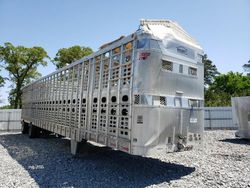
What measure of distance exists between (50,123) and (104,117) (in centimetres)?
421

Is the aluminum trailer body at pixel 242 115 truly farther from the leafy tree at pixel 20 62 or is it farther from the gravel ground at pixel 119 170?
the leafy tree at pixel 20 62

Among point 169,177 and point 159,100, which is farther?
point 169,177

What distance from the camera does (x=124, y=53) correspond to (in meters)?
5.13

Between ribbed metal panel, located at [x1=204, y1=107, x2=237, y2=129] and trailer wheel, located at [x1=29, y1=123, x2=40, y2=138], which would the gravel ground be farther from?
ribbed metal panel, located at [x1=204, y1=107, x2=237, y2=129]

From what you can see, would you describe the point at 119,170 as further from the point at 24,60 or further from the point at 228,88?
the point at 228,88

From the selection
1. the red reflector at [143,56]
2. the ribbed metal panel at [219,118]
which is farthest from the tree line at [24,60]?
the red reflector at [143,56]

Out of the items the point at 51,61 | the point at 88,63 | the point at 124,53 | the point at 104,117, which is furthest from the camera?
the point at 51,61

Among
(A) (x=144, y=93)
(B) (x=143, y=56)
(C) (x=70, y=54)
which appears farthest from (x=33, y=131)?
(C) (x=70, y=54)

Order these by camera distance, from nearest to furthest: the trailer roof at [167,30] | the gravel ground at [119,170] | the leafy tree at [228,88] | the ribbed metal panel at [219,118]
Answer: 1. the gravel ground at [119,170]
2. the trailer roof at [167,30]
3. the ribbed metal panel at [219,118]
4. the leafy tree at [228,88]

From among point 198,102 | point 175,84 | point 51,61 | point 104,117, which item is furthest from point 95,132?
point 51,61

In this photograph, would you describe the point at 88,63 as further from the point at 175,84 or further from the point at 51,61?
the point at 51,61

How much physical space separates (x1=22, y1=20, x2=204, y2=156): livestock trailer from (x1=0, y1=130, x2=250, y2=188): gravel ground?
74 centimetres

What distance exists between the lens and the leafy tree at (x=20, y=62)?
1043 inches

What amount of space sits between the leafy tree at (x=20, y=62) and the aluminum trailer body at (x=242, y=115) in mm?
22239
